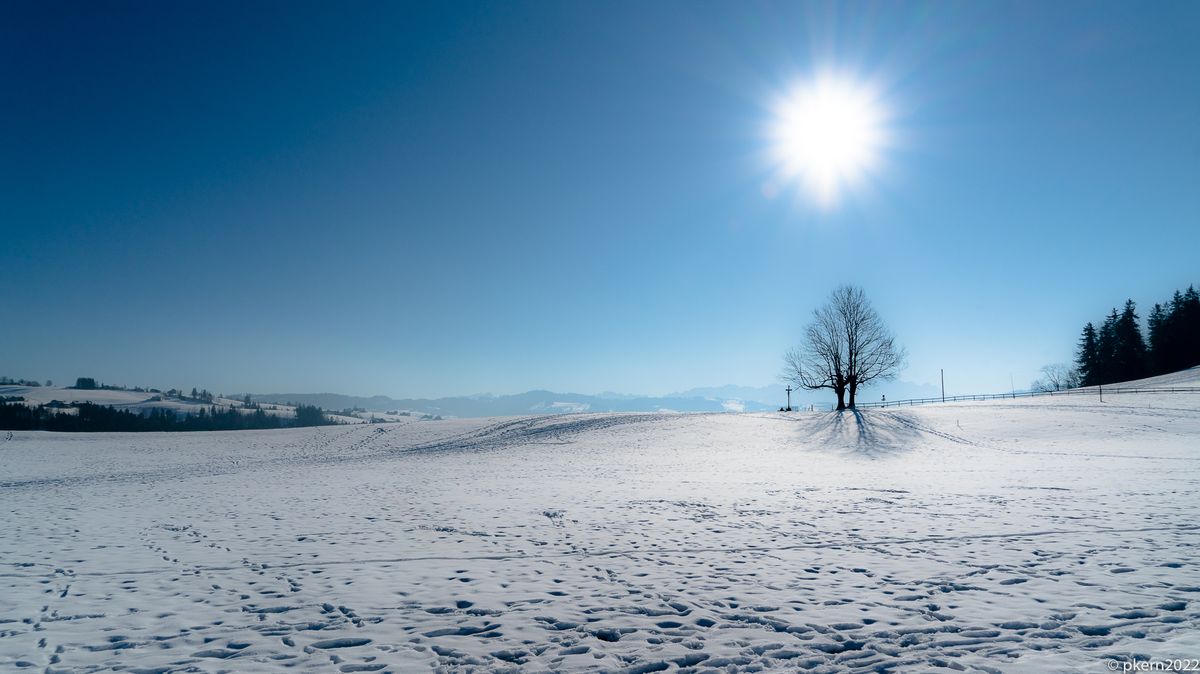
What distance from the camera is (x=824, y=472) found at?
72.8 feet

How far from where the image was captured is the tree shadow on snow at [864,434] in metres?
29.7

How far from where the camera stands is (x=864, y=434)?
114ft

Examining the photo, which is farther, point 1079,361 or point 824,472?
point 1079,361

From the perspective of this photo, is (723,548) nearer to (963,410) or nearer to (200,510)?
(200,510)

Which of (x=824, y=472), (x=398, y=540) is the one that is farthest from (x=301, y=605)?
(x=824, y=472)

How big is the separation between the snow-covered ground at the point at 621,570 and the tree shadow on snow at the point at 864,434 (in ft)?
21.0

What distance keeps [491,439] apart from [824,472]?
26781mm

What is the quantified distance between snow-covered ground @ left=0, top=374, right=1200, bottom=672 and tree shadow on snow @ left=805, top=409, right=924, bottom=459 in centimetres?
640

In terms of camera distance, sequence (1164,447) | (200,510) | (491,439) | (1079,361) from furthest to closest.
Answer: (1079,361), (491,439), (1164,447), (200,510)

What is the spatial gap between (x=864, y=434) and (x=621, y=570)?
102ft

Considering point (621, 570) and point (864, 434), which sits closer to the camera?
point (621, 570)

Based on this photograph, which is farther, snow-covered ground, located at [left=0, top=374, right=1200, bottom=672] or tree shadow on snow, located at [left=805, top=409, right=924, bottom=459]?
tree shadow on snow, located at [left=805, top=409, right=924, bottom=459]

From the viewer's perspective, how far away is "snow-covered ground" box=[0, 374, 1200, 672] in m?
6.21

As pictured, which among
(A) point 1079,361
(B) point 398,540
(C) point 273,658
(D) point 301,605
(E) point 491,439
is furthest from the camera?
(A) point 1079,361
